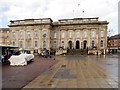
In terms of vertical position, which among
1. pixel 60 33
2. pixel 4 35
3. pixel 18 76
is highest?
pixel 4 35

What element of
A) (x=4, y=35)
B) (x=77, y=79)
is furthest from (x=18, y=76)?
(x=4, y=35)

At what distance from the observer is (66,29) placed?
260 ft

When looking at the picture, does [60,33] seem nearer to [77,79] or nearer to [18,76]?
[18,76]

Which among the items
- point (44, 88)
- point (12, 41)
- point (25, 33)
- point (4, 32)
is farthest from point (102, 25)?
point (44, 88)

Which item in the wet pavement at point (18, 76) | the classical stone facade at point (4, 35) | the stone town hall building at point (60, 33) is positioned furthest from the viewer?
the classical stone facade at point (4, 35)

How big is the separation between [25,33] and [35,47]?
277 inches

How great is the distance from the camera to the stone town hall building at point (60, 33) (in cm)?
7731

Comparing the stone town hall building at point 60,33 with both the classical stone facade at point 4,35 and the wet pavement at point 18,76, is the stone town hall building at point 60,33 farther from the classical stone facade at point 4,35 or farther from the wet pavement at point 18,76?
the wet pavement at point 18,76

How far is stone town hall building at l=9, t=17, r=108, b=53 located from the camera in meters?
77.3

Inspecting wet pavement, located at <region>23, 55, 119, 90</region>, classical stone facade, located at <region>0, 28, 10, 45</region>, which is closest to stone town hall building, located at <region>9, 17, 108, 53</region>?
classical stone facade, located at <region>0, 28, 10, 45</region>

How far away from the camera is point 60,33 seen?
265 feet

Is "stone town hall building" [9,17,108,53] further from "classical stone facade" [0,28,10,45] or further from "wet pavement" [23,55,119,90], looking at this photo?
"wet pavement" [23,55,119,90]

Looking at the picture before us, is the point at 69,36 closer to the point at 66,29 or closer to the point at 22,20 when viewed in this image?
the point at 66,29

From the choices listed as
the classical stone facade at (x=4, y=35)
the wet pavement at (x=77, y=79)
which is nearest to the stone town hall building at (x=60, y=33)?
the classical stone facade at (x=4, y=35)
